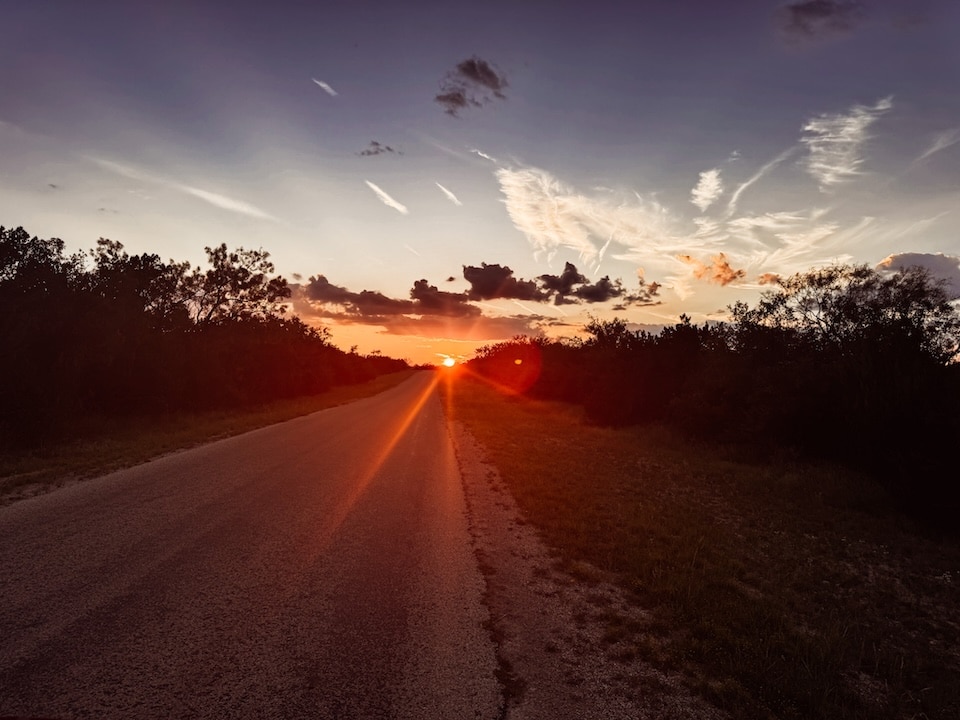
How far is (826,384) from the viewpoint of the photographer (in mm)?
16688

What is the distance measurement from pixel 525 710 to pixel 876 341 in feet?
55.7

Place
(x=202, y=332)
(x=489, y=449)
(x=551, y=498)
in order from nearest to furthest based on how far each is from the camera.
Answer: (x=551, y=498) → (x=489, y=449) → (x=202, y=332)

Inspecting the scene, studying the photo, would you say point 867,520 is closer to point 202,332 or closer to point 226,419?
point 226,419

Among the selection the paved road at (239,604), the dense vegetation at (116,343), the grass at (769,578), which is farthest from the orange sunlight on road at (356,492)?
the dense vegetation at (116,343)

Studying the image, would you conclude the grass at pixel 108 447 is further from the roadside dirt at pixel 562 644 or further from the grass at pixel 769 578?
the grass at pixel 769 578

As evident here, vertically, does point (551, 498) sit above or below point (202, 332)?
below

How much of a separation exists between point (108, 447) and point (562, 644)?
646 inches

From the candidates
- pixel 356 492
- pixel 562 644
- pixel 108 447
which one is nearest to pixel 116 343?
pixel 108 447

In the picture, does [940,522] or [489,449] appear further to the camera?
[489,449]

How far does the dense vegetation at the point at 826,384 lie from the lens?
12.0m

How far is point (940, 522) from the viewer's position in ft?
34.9

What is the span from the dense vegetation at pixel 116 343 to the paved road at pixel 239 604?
26.8 feet

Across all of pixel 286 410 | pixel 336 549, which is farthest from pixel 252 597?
pixel 286 410

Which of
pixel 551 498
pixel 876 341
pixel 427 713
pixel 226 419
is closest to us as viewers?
pixel 427 713
